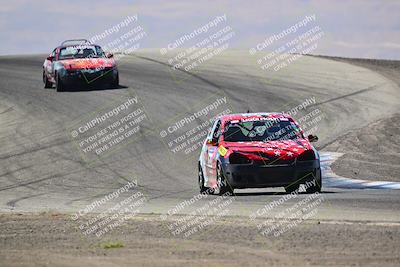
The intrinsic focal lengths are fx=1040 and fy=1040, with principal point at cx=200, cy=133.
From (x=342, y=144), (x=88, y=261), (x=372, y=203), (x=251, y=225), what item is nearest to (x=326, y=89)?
(x=342, y=144)

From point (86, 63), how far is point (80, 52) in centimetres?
78

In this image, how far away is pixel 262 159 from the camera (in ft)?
49.5

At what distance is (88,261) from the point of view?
29.8ft

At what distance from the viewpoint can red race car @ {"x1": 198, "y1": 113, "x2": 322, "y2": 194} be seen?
49.4ft

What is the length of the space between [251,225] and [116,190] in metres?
6.76

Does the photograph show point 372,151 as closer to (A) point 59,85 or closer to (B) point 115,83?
(B) point 115,83

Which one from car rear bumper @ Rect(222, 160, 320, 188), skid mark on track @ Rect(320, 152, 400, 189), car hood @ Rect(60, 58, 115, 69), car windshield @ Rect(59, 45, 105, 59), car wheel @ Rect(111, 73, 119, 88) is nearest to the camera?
car rear bumper @ Rect(222, 160, 320, 188)

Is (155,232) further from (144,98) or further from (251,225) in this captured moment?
(144,98)

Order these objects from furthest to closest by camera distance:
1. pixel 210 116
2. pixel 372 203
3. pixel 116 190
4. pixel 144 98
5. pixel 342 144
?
pixel 144 98 → pixel 210 116 → pixel 342 144 → pixel 116 190 → pixel 372 203

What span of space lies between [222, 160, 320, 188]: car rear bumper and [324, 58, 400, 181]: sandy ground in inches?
174

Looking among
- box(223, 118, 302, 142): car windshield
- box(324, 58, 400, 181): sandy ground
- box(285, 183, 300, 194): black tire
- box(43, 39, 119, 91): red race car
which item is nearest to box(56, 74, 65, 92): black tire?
box(43, 39, 119, 91): red race car

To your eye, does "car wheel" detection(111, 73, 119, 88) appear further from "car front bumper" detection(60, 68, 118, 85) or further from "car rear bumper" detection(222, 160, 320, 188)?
"car rear bumper" detection(222, 160, 320, 188)

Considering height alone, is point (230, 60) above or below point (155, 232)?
below

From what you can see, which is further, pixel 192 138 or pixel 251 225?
pixel 192 138
